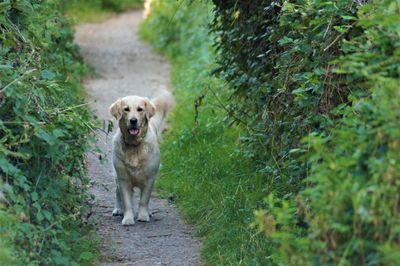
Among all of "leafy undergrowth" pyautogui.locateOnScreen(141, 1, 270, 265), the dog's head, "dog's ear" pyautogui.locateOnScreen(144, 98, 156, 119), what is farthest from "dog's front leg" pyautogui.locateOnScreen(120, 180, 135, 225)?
"dog's ear" pyautogui.locateOnScreen(144, 98, 156, 119)

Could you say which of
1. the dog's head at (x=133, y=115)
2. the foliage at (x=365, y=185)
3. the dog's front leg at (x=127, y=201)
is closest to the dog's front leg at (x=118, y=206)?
the dog's front leg at (x=127, y=201)

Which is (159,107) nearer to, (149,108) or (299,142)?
(149,108)

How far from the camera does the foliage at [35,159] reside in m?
5.80

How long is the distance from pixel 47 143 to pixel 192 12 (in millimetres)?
12590

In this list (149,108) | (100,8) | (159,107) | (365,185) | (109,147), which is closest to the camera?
(365,185)

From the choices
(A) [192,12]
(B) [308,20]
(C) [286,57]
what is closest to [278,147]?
(C) [286,57]

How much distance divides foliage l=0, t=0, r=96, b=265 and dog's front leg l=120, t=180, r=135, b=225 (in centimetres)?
96

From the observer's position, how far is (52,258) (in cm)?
593

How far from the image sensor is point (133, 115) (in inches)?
332

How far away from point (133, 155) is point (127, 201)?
1.37 feet

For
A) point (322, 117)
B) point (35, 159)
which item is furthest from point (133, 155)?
point (322, 117)

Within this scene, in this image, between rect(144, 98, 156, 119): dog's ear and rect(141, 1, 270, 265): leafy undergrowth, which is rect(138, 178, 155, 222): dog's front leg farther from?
rect(144, 98, 156, 119): dog's ear

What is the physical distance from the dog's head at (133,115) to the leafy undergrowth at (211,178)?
21.5 inches

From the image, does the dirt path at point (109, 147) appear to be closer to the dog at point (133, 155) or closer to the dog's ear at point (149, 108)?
the dog at point (133, 155)
